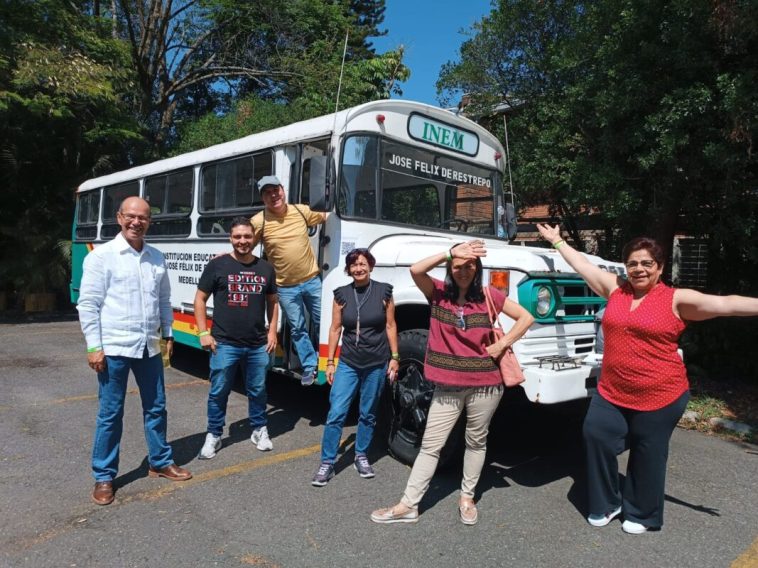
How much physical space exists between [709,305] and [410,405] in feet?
6.94

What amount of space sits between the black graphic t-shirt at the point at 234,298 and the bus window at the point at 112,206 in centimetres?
472

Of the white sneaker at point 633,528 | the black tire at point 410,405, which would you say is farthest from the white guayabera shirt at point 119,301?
the white sneaker at point 633,528

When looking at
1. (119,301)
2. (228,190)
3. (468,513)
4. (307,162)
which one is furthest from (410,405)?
(228,190)

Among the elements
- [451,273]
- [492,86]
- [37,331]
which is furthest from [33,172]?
[451,273]

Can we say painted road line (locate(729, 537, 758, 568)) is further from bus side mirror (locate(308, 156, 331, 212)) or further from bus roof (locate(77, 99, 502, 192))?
bus roof (locate(77, 99, 502, 192))

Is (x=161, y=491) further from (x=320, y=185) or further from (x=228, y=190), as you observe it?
(x=228, y=190)

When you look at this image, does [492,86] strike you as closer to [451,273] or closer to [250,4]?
[451,273]

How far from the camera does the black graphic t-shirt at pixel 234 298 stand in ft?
14.7

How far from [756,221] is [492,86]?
5.29 m

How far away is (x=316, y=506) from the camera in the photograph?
3848 millimetres

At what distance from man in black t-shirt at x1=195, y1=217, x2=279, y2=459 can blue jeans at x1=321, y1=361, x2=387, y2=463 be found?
0.74 meters

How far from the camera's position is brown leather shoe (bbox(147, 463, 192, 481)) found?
4.19 m

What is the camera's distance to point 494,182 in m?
6.39

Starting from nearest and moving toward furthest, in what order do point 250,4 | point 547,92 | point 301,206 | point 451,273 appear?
point 451,273 < point 301,206 < point 547,92 < point 250,4
